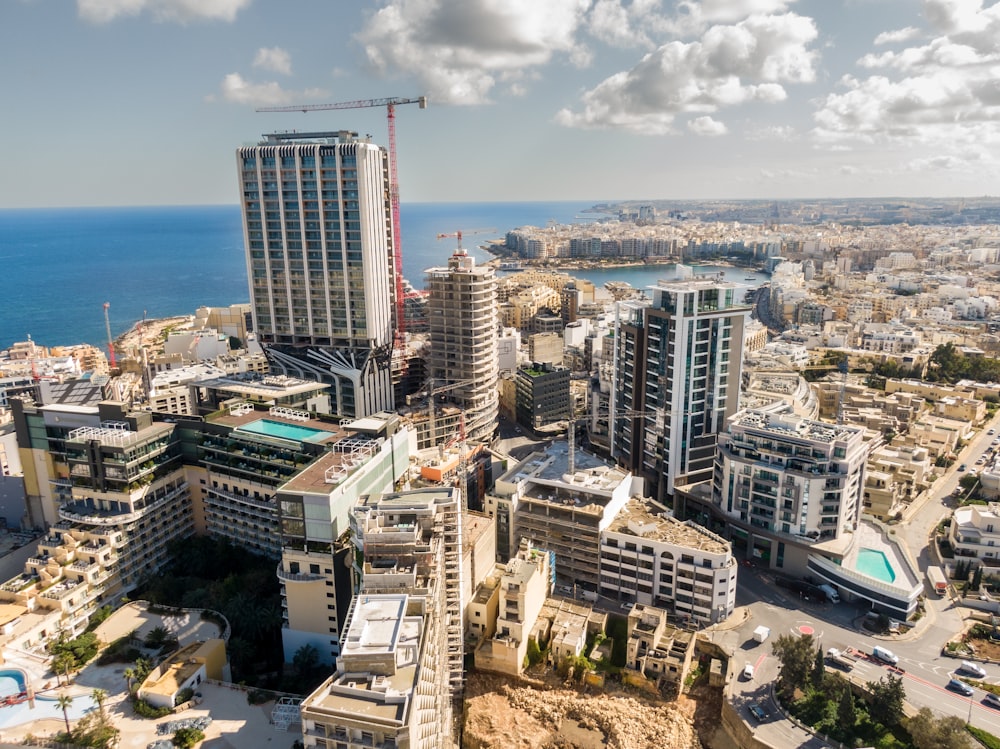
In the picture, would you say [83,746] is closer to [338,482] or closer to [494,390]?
[338,482]

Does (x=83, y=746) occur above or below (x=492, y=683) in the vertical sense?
above

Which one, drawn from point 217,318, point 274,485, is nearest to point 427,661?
point 274,485

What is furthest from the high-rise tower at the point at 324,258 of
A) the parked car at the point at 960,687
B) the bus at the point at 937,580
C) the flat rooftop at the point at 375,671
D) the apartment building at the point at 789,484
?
the parked car at the point at 960,687

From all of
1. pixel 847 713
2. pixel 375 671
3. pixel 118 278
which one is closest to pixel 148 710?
pixel 375 671

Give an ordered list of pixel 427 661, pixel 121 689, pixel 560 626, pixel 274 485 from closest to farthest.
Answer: pixel 427 661, pixel 121 689, pixel 560 626, pixel 274 485

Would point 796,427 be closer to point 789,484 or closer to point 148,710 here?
point 789,484

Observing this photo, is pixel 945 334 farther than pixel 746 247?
No
